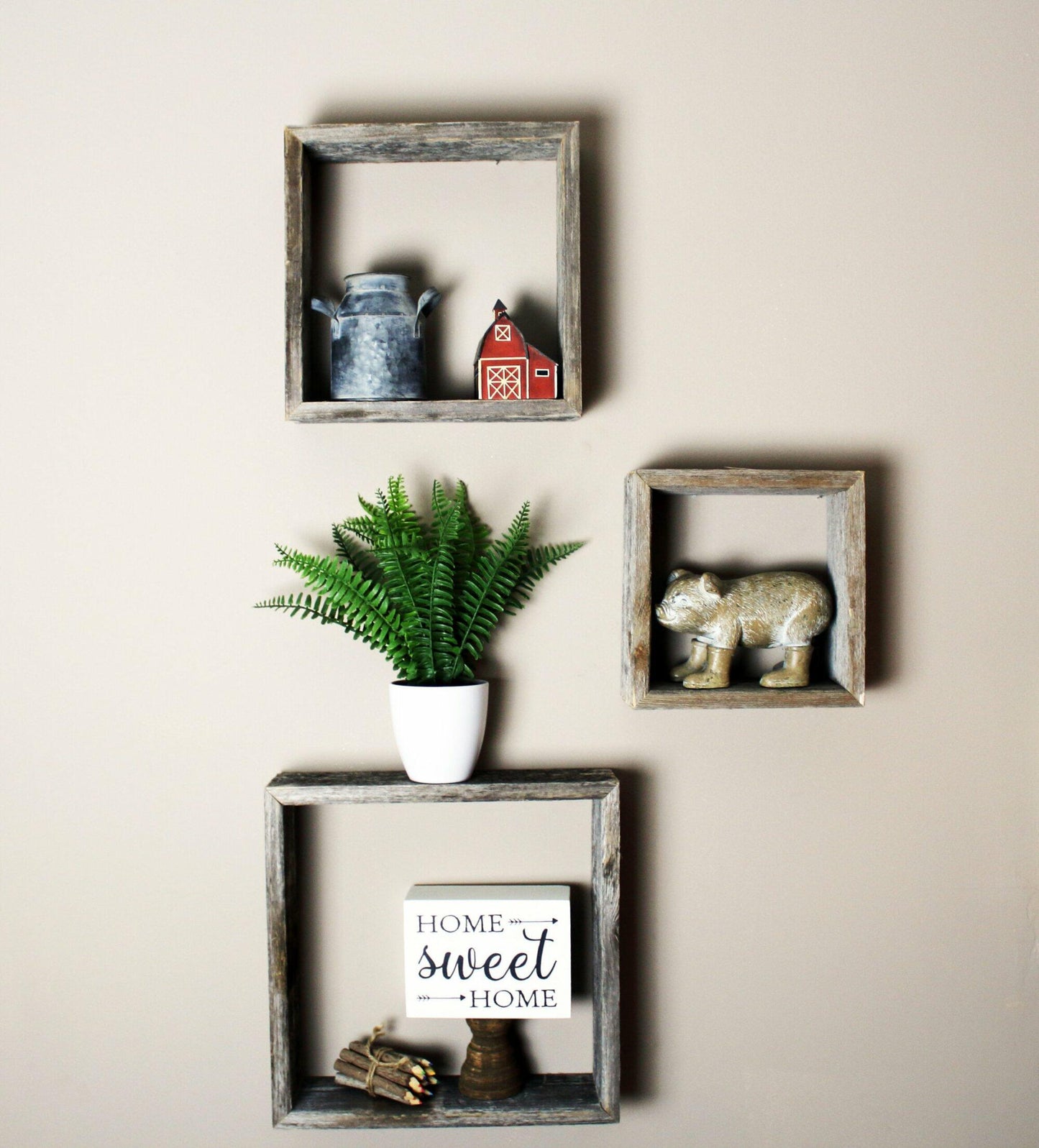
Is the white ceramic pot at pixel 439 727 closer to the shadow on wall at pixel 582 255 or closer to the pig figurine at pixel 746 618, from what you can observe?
the pig figurine at pixel 746 618

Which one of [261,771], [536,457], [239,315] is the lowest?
[261,771]

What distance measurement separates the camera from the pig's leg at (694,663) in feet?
3.70

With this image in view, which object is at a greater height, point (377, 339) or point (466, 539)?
point (377, 339)

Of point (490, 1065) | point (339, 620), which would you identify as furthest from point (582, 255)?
point (490, 1065)

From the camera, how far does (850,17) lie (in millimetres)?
1174

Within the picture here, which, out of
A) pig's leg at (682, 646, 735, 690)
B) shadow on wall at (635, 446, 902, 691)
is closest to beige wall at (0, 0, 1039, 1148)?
shadow on wall at (635, 446, 902, 691)

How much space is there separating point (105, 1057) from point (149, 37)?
1286mm

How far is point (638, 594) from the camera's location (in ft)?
3.57

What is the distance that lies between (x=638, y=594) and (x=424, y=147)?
586 mm

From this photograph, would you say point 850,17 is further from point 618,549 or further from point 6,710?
point 6,710

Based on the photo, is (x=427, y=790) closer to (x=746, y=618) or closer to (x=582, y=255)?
(x=746, y=618)

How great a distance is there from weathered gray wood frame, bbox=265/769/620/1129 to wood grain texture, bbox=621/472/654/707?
13 cm

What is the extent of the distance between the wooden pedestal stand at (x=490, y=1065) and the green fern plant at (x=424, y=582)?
0.43 meters

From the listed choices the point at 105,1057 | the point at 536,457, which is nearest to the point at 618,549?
the point at 536,457
